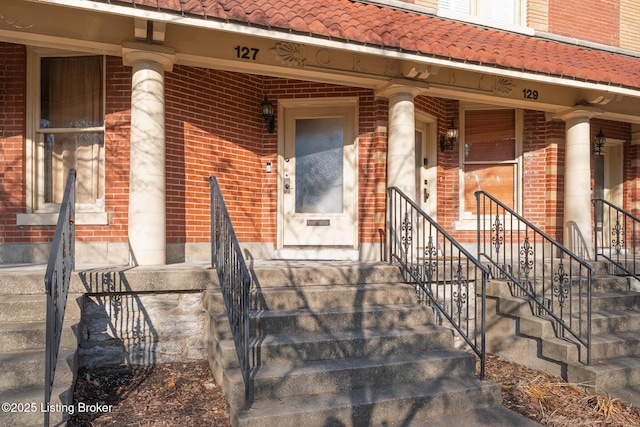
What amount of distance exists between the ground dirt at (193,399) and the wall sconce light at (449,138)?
13.2 ft

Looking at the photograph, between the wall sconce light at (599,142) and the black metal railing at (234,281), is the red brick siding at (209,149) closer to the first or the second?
the black metal railing at (234,281)

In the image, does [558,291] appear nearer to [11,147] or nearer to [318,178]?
[318,178]

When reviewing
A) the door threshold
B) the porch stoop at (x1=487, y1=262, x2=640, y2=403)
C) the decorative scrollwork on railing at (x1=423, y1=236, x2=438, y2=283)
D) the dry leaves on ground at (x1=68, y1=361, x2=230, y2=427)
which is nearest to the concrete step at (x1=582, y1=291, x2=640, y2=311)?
the porch stoop at (x1=487, y1=262, x2=640, y2=403)

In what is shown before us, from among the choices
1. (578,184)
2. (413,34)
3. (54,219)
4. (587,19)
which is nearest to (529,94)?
(578,184)

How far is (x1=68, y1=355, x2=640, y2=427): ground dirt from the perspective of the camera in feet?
11.6

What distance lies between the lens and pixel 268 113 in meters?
6.62

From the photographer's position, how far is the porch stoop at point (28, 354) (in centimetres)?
309

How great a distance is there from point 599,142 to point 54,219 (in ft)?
28.6

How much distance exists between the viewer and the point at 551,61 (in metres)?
6.43

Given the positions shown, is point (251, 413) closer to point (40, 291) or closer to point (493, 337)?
point (40, 291)

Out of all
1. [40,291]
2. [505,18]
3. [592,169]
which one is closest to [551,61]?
[505,18]

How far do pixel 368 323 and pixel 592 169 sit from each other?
254 inches

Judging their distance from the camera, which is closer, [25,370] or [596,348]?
[25,370]

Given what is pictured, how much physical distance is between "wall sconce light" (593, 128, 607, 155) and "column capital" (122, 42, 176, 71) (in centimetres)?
732
